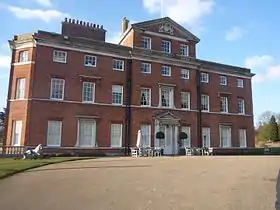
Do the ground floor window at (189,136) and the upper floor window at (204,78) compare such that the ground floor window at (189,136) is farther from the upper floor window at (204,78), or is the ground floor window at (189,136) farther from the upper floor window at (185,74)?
the upper floor window at (204,78)

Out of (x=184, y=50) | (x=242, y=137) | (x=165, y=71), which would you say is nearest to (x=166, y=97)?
(x=165, y=71)

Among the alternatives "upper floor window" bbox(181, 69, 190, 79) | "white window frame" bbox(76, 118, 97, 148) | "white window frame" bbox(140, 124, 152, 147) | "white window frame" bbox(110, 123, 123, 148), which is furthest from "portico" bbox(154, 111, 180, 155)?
"white window frame" bbox(76, 118, 97, 148)

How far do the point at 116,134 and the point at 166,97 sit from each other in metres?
7.09

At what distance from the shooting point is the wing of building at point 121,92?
2891 centimetres

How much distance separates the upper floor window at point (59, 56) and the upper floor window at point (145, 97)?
27.6ft

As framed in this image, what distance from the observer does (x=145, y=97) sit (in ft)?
110

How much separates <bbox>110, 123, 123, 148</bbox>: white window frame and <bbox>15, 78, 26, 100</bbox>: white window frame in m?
8.73

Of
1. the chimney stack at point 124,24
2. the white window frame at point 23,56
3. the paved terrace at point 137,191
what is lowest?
the paved terrace at point 137,191

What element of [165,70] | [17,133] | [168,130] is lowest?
[17,133]

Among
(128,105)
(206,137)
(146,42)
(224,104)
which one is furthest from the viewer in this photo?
(224,104)

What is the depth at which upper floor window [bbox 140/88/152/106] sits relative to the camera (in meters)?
33.4

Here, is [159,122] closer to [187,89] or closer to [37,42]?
[187,89]

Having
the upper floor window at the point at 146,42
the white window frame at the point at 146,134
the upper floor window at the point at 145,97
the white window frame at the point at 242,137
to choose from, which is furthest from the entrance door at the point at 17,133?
the white window frame at the point at 242,137

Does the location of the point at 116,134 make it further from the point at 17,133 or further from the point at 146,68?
the point at 17,133
